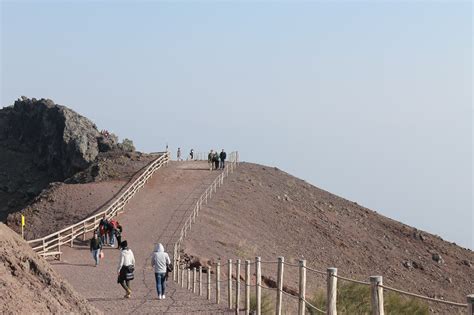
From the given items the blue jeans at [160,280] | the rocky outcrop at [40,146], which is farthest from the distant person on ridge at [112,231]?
the rocky outcrop at [40,146]

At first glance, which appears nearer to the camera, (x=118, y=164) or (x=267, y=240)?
(x=267, y=240)

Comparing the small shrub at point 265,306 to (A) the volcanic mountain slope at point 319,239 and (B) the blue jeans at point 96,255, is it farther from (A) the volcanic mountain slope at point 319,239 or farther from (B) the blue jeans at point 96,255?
(A) the volcanic mountain slope at point 319,239

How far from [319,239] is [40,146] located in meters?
40.8

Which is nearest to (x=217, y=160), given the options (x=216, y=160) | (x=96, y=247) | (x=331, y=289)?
(x=216, y=160)

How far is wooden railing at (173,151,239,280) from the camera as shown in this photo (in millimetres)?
34047

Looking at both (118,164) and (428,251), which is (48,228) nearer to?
(118,164)

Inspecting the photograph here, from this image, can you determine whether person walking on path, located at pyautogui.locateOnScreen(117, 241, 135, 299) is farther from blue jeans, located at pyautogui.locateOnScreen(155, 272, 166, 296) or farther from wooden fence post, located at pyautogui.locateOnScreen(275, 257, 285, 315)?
wooden fence post, located at pyautogui.locateOnScreen(275, 257, 285, 315)

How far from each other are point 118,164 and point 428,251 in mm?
23350

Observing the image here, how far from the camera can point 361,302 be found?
20734mm

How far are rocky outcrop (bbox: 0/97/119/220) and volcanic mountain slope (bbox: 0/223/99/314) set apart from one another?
61.7 meters

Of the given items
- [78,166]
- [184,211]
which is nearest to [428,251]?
[184,211]

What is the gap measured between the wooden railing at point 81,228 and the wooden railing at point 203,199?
4.12 meters

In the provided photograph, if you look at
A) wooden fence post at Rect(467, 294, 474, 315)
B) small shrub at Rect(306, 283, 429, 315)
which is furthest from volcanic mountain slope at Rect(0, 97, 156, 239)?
wooden fence post at Rect(467, 294, 474, 315)

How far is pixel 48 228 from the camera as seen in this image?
45.9 meters
